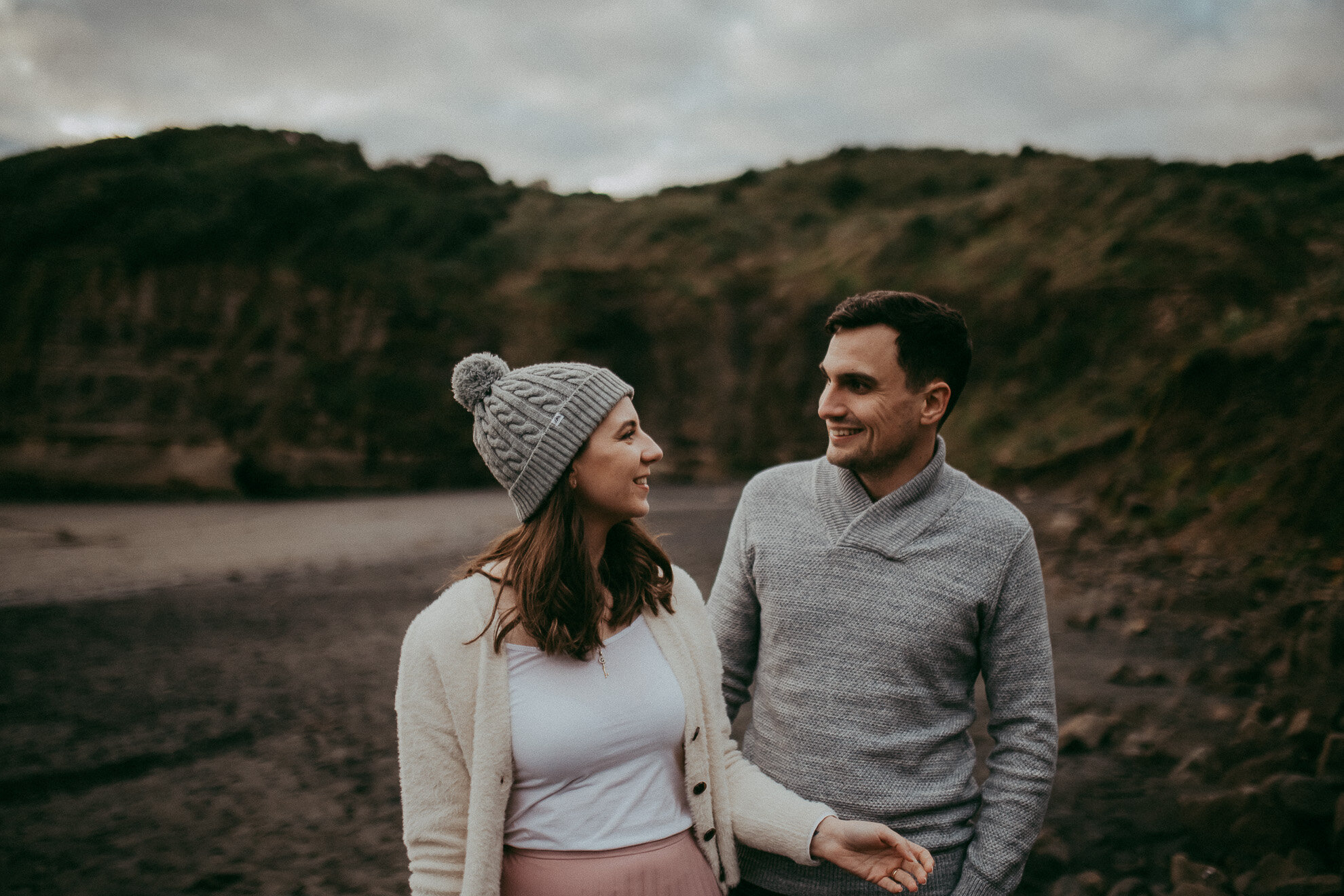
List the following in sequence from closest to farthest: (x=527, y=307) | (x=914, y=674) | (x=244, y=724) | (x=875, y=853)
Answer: (x=875, y=853)
(x=914, y=674)
(x=244, y=724)
(x=527, y=307)

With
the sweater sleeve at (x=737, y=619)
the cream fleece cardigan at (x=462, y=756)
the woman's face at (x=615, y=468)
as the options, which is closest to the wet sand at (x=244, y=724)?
the sweater sleeve at (x=737, y=619)

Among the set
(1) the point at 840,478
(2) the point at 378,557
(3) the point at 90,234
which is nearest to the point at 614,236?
(3) the point at 90,234

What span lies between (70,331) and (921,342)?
1018 inches

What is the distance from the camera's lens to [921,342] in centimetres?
212

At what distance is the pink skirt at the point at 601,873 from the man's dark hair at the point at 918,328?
4.07ft

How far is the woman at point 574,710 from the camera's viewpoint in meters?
1.75

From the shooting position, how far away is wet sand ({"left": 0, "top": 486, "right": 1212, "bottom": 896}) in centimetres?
425

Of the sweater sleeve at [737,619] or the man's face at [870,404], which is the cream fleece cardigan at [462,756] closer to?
the sweater sleeve at [737,619]

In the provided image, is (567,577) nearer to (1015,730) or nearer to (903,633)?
(903,633)

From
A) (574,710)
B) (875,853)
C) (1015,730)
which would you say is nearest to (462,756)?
(574,710)

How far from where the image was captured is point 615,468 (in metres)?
1.94

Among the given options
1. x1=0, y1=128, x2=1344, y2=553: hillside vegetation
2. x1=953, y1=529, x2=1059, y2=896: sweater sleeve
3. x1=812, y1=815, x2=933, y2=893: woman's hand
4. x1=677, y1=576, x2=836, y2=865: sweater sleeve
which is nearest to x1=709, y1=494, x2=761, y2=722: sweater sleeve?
x1=677, y1=576, x2=836, y2=865: sweater sleeve

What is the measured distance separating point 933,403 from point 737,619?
0.78m

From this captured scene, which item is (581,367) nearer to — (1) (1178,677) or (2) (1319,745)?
(2) (1319,745)
